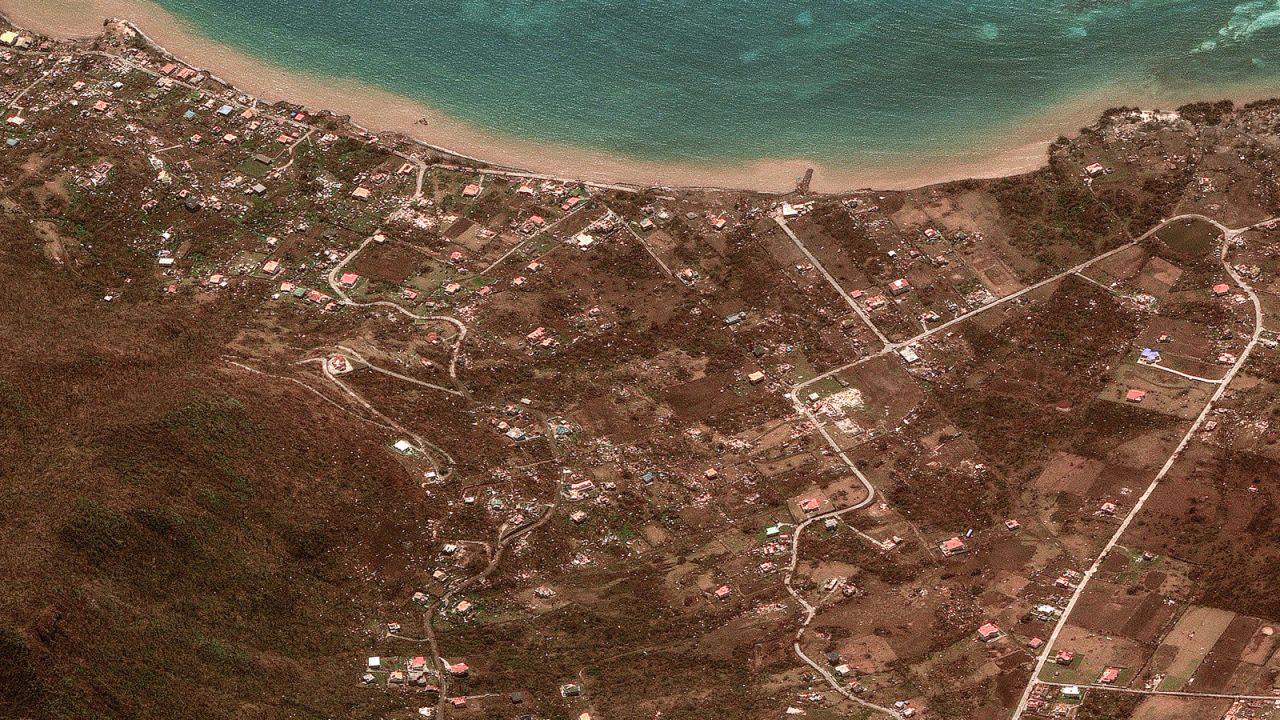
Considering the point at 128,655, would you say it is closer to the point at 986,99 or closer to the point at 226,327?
the point at 226,327

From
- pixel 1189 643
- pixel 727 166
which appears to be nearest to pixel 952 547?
pixel 1189 643

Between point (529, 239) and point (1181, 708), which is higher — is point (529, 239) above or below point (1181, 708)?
above

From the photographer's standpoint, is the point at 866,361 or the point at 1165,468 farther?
the point at 866,361

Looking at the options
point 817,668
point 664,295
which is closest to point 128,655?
point 817,668

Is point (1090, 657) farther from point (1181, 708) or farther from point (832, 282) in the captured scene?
point (832, 282)

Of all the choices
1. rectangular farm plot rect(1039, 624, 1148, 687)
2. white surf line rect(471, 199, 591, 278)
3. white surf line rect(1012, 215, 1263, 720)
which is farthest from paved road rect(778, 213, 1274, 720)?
white surf line rect(471, 199, 591, 278)

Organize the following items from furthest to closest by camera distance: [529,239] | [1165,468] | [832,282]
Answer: [529,239] → [832,282] → [1165,468]
